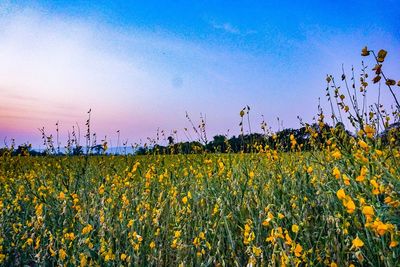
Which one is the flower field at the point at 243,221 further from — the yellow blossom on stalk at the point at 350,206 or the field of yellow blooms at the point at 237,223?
the yellow blossom on stalk at the point at 350,206

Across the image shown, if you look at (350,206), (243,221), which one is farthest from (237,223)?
(350,206)

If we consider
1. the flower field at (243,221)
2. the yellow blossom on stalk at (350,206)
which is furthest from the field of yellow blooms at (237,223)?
the yellow blossom on stalk at (350,206)

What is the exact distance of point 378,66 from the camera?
1.97 meters

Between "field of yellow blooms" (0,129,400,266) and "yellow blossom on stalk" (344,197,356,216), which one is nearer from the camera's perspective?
"yellow blossom on stalk" (344,197,356,216)

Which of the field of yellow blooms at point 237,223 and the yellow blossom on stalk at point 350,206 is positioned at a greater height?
the yellow blossom on stalk at point 350,206

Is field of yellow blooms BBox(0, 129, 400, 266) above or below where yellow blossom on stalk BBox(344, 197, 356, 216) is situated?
below

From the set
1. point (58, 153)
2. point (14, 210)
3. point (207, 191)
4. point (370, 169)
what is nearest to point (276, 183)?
point (207, 191)

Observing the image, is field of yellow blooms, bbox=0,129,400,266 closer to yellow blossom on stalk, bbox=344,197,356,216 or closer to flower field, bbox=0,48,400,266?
flower field, bbox=0,48,400,266

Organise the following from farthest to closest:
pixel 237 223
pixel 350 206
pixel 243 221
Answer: pixel 237 223 < pixel 243 221 < pixel 350 206

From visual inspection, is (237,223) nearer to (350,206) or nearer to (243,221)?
(243,221)

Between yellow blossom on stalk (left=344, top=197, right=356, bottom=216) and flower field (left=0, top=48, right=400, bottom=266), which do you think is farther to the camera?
flower field (left=0, top=48, right=400, bottom=266)

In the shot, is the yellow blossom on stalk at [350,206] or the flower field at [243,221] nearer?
the yellow blossom on stalk at [350,206]

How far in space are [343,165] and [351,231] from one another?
661mm

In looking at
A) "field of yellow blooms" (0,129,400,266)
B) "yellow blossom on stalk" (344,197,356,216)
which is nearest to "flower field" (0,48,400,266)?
"field of yellow blooms" (0,129,400,266)
